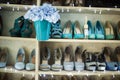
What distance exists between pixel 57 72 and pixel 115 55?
2.48 ft

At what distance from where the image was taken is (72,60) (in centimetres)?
236

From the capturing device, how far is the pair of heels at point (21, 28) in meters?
2.20

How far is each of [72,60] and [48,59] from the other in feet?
0.90

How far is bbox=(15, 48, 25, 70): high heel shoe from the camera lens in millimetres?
2154

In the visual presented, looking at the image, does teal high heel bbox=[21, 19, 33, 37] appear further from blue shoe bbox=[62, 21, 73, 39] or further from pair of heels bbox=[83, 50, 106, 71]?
pair of heels bbox=[83, 50, 106, 71]

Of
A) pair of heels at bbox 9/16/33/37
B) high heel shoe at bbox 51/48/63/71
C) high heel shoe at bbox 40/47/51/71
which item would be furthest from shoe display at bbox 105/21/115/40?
pair of heels at bbox 9/16/33/37

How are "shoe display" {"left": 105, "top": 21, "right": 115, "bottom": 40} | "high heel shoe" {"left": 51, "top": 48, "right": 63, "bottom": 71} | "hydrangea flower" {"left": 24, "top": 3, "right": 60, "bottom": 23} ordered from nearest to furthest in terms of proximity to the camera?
"hydrangea flower" {"left": 24, "top": 3, "right": 60, "bottom": 23} → "high heel shoe" {"left": 51, "top": 48, "right": 63, "bottom": 71} → "shoe display" {"left": 105, "top": 21, "right": 115, "bottom": 40}

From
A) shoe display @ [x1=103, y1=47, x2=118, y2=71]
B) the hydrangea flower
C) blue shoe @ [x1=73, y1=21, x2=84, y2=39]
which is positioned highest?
the hydrangea flower

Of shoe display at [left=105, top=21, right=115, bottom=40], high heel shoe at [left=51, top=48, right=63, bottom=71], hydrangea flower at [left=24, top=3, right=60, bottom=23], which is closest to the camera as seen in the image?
hydrangea flower at [left=24, top=3, right=60, bottom=23]

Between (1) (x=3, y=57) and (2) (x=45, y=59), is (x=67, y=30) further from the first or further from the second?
(1) (x=3, y=57)

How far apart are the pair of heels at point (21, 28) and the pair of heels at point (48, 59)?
11.3 inches

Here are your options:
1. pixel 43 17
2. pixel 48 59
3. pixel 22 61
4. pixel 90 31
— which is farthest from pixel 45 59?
pixel 43 17

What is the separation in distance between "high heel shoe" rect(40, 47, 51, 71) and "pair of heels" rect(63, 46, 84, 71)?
7.5 inches

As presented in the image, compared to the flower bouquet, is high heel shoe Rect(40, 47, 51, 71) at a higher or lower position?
lower
